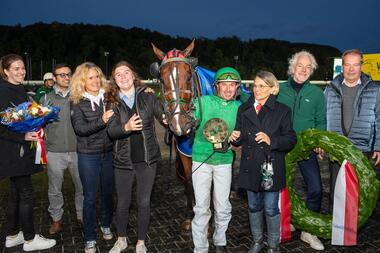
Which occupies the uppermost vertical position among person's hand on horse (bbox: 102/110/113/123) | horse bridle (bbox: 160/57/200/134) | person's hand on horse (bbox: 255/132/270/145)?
horse bridle (bbox: 160/57/200/134)

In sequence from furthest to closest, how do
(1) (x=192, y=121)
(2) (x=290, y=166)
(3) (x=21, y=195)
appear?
1. (2) (x=290, y=166)
2. (3) (x=21, y=195)
3. (1) (x=192, y=121)

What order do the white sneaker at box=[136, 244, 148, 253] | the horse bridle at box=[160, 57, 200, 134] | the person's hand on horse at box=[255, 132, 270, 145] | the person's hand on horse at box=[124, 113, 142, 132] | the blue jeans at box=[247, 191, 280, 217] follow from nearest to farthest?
the person's hand on horse at box=[255, 132, 270, 145]
the person's hand on horse at box=[124, 113, 142, 132]
the blue jeans at box=[247, 191, 280, 217]
the horse bridle at box=[160, 57, 200, 134]
the white sneaker at box=[136, 244, 148, 253]

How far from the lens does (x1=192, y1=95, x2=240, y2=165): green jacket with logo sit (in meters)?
3.93

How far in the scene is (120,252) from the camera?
14.3 ft

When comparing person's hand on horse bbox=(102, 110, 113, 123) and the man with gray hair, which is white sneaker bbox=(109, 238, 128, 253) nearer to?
person's hand on horse bbox=(102, 110, 113, 123)

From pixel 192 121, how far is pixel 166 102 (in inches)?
18.4

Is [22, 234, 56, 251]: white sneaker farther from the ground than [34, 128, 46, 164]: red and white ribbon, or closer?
closer

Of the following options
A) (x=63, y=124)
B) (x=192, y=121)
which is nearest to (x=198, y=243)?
(x=192, y=121)

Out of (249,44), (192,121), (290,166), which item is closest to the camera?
(192,121)

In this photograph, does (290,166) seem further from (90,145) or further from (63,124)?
(63,124)

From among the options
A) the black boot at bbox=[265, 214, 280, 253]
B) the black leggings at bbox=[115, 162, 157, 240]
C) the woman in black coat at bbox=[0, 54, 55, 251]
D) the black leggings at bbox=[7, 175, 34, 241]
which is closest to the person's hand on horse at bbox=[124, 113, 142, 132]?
the black leggings at bbox=[115, 162, 157, 240]

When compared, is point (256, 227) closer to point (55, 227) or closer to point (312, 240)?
point (312, 240)

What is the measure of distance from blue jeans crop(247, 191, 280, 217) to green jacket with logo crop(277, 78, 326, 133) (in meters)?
1.09

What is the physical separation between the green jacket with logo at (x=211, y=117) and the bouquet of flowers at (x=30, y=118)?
1919 millimetres
